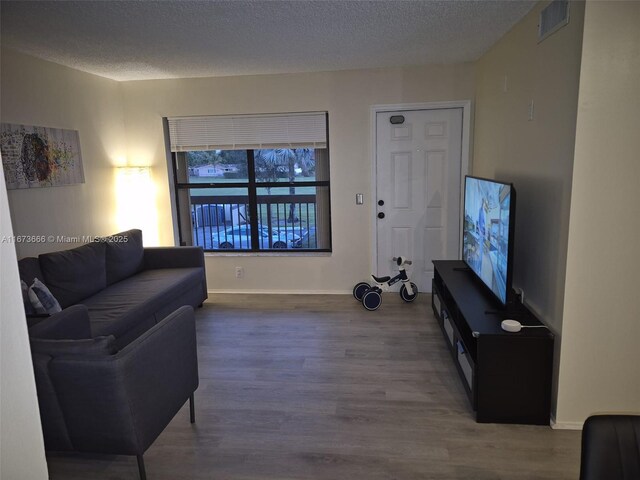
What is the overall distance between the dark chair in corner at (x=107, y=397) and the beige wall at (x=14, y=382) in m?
0.91

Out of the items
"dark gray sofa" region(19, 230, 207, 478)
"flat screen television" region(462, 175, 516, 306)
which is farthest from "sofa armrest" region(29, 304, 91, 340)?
"flat screen television" region(462, 175, 516, 306)

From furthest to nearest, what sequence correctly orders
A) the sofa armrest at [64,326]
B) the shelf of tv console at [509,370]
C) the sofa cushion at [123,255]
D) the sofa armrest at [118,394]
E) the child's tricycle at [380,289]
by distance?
the child's tricycle at [380,289]
the sofa cushion at [123,255]
the shelf of tv console at [509,370]
the sofa armrest at [64,326]
the sofa armrest at [118,394]

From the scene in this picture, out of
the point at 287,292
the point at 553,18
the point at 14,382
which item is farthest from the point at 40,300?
the point at 553,18

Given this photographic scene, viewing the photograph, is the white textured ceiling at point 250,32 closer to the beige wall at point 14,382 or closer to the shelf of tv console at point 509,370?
the shelf of tv console at point 509,370

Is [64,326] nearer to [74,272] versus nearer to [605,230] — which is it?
[74,272]

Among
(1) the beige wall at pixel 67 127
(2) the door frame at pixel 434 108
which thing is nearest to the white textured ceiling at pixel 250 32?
(1) the beige wall at pixel 67 127

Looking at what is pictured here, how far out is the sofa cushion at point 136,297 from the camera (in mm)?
3168

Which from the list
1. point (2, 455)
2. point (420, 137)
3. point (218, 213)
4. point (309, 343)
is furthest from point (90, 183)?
point (2, 455)

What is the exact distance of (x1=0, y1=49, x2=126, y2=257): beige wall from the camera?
11.4 ft

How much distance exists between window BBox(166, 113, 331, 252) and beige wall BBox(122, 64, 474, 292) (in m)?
0.15

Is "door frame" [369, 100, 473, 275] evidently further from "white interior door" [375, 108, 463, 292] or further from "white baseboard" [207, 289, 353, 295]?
"white baseboard" [207, 289, 353, 295]

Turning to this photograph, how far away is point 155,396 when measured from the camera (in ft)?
7.02

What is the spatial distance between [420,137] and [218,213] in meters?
2.38

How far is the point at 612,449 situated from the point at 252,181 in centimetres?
428
